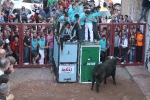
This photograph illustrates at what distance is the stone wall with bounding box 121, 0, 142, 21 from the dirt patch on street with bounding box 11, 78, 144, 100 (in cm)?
514

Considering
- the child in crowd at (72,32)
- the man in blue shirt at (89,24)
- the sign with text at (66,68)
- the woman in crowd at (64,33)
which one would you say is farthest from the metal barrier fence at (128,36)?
the sign with text at (66,68)

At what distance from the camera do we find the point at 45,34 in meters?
15.5

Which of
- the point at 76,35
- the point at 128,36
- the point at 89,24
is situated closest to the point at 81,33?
the point at 76,35

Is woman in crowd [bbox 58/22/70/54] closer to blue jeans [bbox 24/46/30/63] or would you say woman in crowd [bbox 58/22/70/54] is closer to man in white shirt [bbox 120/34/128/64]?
blue jeans [bbox 24/46/30/63]

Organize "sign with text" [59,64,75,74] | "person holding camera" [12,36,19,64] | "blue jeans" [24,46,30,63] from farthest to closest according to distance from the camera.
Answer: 1. "blue jeans" [24,46,30,63]
2. "person holding camera" [12,36,19,64]
3. "sign with text" [59,64,75,74]

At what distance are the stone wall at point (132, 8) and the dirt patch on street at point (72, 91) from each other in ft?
16.9

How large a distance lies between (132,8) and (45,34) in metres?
6.39

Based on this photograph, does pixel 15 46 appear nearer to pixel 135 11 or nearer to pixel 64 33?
pixel 64 33

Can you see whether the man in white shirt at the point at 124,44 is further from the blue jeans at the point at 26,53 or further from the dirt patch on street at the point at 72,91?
the blue jeans at the point at 26,53

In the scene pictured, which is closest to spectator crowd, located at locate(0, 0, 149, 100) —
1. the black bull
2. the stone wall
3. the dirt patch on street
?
the black bull

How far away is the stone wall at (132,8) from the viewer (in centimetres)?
1852

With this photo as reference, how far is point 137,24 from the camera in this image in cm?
1573

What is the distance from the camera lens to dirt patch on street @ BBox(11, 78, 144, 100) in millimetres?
13016

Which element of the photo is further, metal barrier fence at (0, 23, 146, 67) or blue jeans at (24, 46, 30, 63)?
blue jeans at (24, 46, 30, 63)
